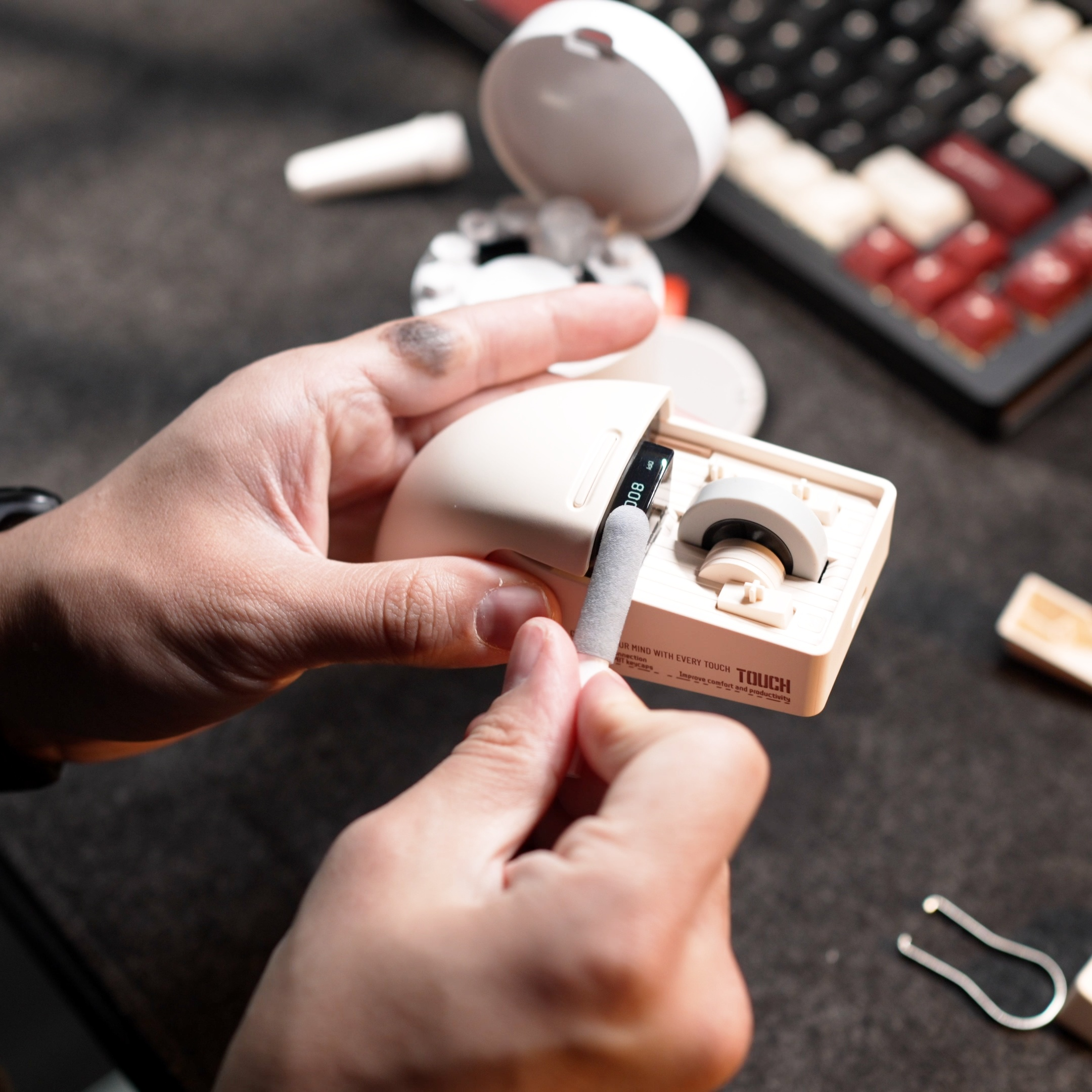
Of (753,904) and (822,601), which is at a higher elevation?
(822,601)

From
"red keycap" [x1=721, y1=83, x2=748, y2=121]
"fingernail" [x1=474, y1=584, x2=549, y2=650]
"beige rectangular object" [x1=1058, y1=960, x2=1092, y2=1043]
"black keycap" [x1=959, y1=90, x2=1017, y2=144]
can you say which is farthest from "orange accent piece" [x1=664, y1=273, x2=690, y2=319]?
"beige rectangular object" [x1=1058, y1=960, x2=1092, y2=1043]

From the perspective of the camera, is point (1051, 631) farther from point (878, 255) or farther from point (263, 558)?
point (263, 558)

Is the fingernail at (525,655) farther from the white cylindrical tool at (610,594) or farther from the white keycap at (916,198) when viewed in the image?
the white keycap at (916,198)

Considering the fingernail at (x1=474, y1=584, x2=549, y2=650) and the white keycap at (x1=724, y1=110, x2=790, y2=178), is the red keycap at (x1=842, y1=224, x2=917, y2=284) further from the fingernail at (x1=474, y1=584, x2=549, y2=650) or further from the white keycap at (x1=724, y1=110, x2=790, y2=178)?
the fingernail at (x1=474, y1=584, x2=549, y2=650)

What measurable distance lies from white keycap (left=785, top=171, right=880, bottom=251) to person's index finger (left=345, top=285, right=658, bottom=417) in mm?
257

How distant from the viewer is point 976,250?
68 cm

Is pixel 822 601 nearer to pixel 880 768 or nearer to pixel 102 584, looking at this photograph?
pixel 880 768

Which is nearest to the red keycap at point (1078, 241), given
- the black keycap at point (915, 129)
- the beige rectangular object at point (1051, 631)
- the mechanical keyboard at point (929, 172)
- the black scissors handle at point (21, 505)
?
the mechanical keyboard at point (929, 172)

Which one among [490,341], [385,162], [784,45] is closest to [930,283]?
[784,45]

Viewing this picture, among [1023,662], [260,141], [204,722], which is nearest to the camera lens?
[204,722]

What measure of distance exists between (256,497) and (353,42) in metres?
0.67

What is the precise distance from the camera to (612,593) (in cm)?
37

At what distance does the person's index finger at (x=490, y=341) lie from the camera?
49 cm

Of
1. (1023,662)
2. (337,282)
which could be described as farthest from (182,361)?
(1023,662)
